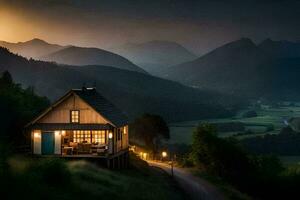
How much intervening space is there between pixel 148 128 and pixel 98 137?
1605 inches

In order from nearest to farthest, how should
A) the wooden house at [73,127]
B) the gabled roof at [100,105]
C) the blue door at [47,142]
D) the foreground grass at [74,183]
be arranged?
the foreground grass at [74,183], the wooden house at [73,127], the blue door at [47,142], the gabled roof at [100,105]

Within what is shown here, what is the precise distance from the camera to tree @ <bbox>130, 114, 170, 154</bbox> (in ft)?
311

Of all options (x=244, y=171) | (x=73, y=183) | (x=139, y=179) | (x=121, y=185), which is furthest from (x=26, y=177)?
(x=244, y=171)

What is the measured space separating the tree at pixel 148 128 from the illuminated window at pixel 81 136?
39.5m

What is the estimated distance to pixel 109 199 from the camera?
36188 millimetres

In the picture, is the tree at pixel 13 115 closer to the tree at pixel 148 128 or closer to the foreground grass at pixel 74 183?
the foreground grass at pixel 74 183

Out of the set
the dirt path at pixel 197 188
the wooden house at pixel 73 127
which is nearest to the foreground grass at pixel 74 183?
the dirt path at pixel 197 188

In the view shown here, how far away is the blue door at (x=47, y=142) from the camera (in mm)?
54312

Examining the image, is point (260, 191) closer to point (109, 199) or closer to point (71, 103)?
point (71, 103)

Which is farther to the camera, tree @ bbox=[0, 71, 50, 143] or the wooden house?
tree @ bbox=[0, 71, 50, 143]

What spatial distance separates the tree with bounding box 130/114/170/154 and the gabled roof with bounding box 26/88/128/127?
117ft

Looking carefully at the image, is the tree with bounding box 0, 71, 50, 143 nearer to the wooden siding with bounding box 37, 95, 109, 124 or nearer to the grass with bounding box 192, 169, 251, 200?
the wooden siding with bounding box 37, 95, 109, 124

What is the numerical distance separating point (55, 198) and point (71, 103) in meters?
24.5

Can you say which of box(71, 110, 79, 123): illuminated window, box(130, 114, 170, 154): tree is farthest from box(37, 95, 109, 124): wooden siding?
box(130, 114, 170, 154): tree
